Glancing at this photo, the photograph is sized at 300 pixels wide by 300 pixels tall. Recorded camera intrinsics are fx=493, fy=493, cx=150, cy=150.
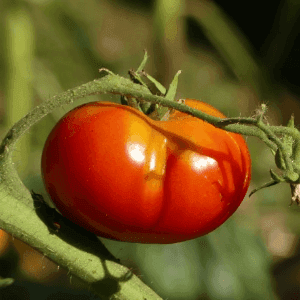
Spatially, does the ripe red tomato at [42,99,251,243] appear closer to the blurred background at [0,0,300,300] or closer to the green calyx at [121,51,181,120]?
the green calyx at [121,51,181,120]

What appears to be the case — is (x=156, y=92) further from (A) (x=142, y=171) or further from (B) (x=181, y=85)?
(B) (x=181, y=85)

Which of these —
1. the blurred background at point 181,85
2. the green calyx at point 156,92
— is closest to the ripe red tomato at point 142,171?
the green calyx at point 156,92

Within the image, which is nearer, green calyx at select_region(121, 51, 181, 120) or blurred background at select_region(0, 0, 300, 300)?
green calyx at select_region(121, 51, 181, 120)

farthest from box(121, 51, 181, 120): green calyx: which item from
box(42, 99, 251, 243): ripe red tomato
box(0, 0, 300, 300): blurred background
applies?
box(0, 0, 300, 300): blurred background

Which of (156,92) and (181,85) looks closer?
(156,92)

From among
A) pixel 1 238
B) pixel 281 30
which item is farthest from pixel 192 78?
pixel 1 238

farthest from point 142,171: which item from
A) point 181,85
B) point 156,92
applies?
point 181,85

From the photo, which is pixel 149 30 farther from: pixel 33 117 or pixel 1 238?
pixel 33 117
